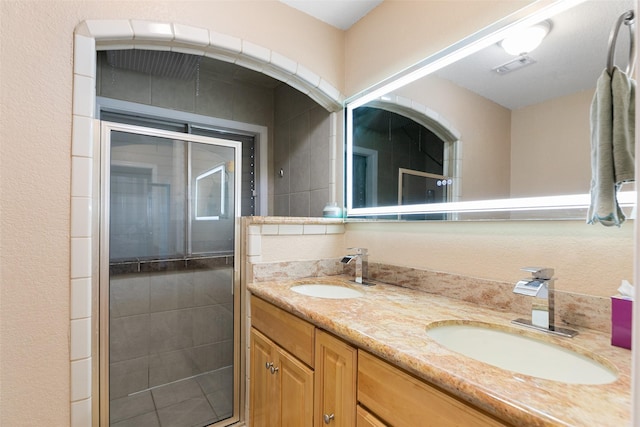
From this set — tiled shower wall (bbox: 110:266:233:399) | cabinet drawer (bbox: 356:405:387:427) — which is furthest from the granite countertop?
tiled shower wall (bbox: 110:266:233:399)

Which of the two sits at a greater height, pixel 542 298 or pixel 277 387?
pixel 542 298

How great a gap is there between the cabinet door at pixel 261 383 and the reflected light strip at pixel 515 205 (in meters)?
0.96

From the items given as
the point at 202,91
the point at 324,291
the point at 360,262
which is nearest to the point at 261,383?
the point at 324,291

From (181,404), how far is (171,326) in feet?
1.52

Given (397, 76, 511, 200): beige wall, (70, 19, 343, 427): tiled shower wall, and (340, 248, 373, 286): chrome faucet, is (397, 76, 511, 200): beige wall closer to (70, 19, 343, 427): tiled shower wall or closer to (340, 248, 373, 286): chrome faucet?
(340, 248, 373, 286): chrome faucet

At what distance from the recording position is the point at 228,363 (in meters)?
1.86

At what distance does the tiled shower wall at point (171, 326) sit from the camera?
1805mm

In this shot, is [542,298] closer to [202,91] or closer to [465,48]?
[465,48]

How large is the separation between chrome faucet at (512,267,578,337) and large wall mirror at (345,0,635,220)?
0.73ft

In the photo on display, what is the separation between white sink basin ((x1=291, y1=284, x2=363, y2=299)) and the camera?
1.61 metres

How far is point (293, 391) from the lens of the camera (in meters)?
1.22

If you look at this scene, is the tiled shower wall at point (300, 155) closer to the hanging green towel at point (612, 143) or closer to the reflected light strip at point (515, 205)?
the reflected light strip at point (515, 205)

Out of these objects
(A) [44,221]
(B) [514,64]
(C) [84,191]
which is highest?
(B) [514,64]

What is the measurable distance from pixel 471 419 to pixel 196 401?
1.82 m
